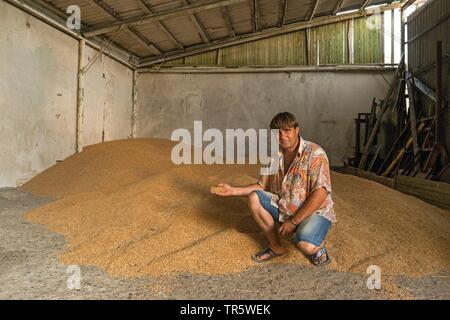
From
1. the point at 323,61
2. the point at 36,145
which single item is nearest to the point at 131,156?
the point at 36,145

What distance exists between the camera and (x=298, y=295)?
1582 millimetres

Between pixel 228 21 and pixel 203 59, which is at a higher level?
pixel 228 21

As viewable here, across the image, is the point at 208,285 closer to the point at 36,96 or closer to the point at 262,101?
the point at 36,96

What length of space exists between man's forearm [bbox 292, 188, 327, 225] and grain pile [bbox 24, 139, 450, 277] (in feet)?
1.09

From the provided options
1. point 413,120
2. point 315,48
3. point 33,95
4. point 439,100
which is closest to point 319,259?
point 439,100

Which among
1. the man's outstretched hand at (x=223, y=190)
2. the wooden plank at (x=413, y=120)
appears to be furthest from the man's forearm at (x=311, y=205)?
the wooden plank at (x=413, y=120)

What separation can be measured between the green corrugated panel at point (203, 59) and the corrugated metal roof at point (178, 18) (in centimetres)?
29

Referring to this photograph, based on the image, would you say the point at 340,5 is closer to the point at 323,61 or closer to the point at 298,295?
the point at 323,61

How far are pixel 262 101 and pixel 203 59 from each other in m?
1.71

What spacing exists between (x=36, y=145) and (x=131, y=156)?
131 cm

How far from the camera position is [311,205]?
1.83 m

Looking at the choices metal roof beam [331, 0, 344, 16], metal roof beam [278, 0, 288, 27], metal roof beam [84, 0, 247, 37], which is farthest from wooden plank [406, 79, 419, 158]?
metal roof beam [84, 0, 247, 37]

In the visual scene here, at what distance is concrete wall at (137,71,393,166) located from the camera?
304 inches
